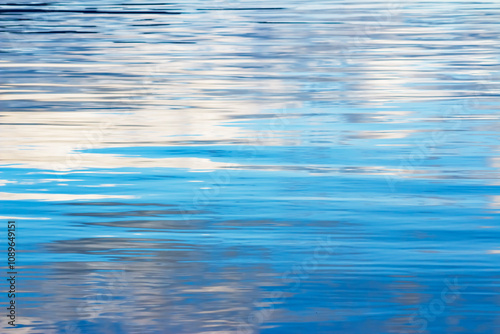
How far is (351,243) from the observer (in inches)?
201

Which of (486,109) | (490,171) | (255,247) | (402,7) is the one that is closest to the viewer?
(255,247)

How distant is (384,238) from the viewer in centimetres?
519

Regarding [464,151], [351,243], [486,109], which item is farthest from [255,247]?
[486,109]

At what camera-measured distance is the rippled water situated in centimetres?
429

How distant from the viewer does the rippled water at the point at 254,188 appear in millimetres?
4285

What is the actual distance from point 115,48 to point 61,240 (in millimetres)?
8327

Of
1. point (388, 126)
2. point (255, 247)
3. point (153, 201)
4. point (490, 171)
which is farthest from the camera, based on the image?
point (388, 126)

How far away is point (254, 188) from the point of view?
20.4 feet

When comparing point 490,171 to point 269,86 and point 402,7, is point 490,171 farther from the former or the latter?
point 402,7

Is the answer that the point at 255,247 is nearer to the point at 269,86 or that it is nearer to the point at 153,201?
the point at 153,201

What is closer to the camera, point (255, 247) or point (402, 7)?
point (255, 247)

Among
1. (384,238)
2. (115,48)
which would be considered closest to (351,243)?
(384,238)

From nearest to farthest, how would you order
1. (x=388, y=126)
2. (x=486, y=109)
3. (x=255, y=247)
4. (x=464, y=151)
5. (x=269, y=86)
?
(x=255, y=247) → (x=464, y=151) → (x=388, y=126) → (x=486, y=109) → (x=269, y=86)

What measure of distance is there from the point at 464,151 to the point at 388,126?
918 millimetres
